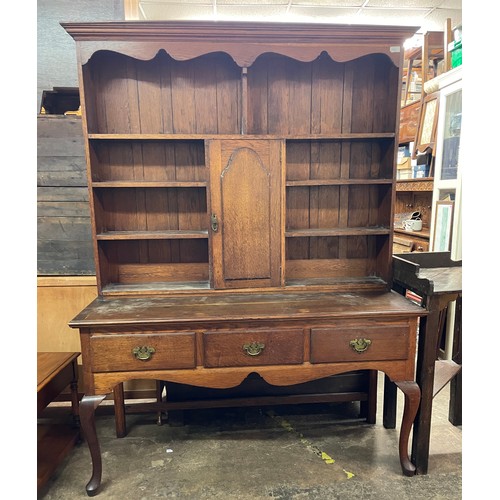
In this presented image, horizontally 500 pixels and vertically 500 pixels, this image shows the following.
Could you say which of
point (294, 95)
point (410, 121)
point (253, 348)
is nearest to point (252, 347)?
point (253, 348)

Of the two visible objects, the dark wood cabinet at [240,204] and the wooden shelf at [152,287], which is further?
the wooden shelf at [152,287]

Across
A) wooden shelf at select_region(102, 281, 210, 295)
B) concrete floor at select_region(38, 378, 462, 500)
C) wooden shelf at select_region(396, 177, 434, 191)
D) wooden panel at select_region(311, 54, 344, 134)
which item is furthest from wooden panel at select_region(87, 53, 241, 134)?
wooden shelf at select_region(396, 177, 434, 191)

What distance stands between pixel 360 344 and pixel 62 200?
180cm

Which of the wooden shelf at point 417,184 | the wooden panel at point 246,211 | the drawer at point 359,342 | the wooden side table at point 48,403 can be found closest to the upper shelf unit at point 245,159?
the wooden panel at point 246,211

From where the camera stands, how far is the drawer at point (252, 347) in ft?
5.33

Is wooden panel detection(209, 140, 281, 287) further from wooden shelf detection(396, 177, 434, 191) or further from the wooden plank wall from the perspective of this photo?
wooden shelf detection(396, 177, 434, 191)

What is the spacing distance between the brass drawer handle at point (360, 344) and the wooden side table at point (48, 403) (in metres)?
1.46

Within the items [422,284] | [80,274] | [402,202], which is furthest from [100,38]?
[402,202]

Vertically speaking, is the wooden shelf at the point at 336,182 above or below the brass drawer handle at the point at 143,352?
above

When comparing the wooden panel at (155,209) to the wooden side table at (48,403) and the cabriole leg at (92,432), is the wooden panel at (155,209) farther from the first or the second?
the cabriole leg at (92,432)

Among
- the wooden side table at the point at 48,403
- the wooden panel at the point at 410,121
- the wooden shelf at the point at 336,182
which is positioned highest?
the wooden panel at the point at 410,121

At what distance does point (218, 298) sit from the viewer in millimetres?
1853

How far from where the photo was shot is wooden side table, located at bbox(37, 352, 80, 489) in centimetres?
175

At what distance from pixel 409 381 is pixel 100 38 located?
2113 mm
